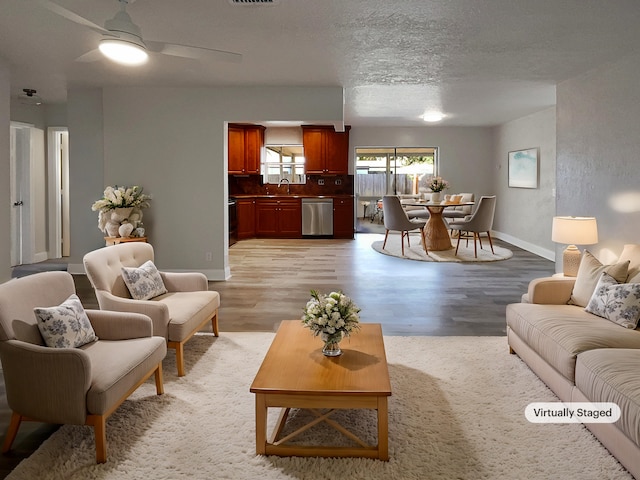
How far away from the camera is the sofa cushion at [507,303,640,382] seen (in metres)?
2.80

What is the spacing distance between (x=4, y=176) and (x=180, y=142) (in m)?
2.12

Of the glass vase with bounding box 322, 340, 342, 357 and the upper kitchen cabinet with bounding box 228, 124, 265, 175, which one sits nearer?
the glass vase with bounding box 322, 340, 342, 357

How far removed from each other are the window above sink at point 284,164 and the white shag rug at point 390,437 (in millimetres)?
8585

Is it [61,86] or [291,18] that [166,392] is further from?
[61,86]

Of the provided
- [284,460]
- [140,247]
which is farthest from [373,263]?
[284,460]

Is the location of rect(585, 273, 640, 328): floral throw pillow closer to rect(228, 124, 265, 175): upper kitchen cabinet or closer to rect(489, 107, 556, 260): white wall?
rect(489, 107, 556, 260): white wall

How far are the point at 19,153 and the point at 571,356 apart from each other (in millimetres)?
7936

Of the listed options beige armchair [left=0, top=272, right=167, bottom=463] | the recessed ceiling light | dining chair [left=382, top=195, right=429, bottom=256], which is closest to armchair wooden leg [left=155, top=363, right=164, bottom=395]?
beige armchair [left=0, top=272, right=167, bottom=463]

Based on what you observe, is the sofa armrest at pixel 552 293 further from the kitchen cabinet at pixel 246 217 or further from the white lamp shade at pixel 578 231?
the kitchen cabinet at pixel 246 217

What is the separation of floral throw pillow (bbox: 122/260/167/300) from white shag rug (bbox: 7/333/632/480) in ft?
2.02

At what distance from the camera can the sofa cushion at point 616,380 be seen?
2.13 m

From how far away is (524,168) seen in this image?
956cm

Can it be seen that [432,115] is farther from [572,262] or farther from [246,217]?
[572,262]

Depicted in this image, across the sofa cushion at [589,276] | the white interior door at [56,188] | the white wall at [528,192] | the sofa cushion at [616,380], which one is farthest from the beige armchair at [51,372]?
the white wall at [528,192]
